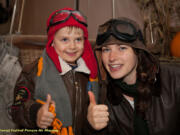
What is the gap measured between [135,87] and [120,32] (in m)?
0.51

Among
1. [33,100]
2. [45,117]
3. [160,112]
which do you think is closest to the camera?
[45,117]

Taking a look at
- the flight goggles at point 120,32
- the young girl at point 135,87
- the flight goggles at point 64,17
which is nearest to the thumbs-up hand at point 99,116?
the young girl at point 135,87

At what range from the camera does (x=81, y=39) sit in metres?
1.36

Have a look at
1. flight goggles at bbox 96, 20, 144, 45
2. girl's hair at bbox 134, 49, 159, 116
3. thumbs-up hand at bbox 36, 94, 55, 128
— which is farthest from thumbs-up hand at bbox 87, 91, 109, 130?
flight goggles at bbox 96, 20, 144, 45

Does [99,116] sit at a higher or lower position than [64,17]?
lower

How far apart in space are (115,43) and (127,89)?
0.43 m

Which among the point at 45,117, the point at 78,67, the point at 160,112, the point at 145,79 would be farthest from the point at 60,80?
the point at 160,112

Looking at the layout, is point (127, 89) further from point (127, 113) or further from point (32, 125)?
point (32, 125)

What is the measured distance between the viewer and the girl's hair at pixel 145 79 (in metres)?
1.35

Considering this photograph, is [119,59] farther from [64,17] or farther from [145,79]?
[64,17]

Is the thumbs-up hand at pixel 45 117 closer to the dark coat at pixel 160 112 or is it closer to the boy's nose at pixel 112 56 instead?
the dark coat at pixel 160 112

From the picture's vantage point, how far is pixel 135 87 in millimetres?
1396

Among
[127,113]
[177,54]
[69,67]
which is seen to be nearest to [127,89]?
[127,113]

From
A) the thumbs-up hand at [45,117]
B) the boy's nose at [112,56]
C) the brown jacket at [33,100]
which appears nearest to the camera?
the thumbs-up hand at [45,117]
